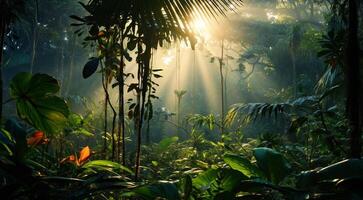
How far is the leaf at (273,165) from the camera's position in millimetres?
2035

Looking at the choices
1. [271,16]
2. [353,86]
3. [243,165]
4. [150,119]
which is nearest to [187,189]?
[243,165]

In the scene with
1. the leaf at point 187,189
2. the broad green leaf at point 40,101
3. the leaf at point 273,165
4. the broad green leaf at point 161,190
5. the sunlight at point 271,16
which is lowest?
the leaf at point 187,189

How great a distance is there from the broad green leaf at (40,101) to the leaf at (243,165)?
93 centimetres

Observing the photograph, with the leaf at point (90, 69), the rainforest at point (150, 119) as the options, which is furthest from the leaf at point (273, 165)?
the leaf at point (90, 69)

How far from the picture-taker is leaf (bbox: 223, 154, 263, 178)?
2.13m

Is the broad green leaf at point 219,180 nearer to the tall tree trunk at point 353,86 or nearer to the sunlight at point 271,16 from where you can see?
the tall tree trunk at point 353,86

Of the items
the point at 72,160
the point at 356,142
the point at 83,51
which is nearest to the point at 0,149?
the point at 72,160

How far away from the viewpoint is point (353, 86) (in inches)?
99.3

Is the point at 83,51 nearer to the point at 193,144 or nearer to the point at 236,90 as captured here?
the point at 236,90

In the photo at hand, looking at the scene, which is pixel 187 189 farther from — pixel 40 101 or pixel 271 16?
pixel 271 16

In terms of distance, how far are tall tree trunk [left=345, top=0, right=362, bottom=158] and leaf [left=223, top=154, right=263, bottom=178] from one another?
Result: 0.75 m

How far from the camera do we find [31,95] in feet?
6.91

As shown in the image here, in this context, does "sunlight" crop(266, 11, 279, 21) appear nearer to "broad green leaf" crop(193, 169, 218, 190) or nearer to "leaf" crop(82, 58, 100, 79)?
"leaf" crop(82, 58, 100, 79)

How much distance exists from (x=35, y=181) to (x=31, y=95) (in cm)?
57
